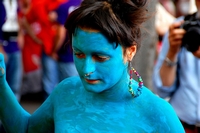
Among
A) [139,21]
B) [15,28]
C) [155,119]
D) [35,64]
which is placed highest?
[139,21]

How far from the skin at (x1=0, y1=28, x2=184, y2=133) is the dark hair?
3cm

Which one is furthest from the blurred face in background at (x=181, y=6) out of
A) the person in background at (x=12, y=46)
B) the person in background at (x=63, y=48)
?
the person in background at (x=12, y=46)

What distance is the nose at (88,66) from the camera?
2.04m

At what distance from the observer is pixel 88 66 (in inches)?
80.4

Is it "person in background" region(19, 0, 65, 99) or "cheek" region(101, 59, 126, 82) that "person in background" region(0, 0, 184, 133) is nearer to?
"cheek" region(101, 59, 126, 82)

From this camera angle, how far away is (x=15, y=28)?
6188 millimetres

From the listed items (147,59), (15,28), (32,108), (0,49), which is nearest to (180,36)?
(147,59)

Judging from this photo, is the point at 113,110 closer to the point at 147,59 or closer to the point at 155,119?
the point at 155,119

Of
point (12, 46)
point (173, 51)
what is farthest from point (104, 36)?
point (12, 46)

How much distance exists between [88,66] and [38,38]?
4.75 m

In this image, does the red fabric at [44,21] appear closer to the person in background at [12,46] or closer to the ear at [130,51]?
the person in background at [12,46]

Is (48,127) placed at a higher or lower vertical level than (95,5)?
lower

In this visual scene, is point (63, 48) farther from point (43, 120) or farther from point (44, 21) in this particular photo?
point (43, 120)

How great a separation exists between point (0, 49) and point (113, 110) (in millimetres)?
3397
